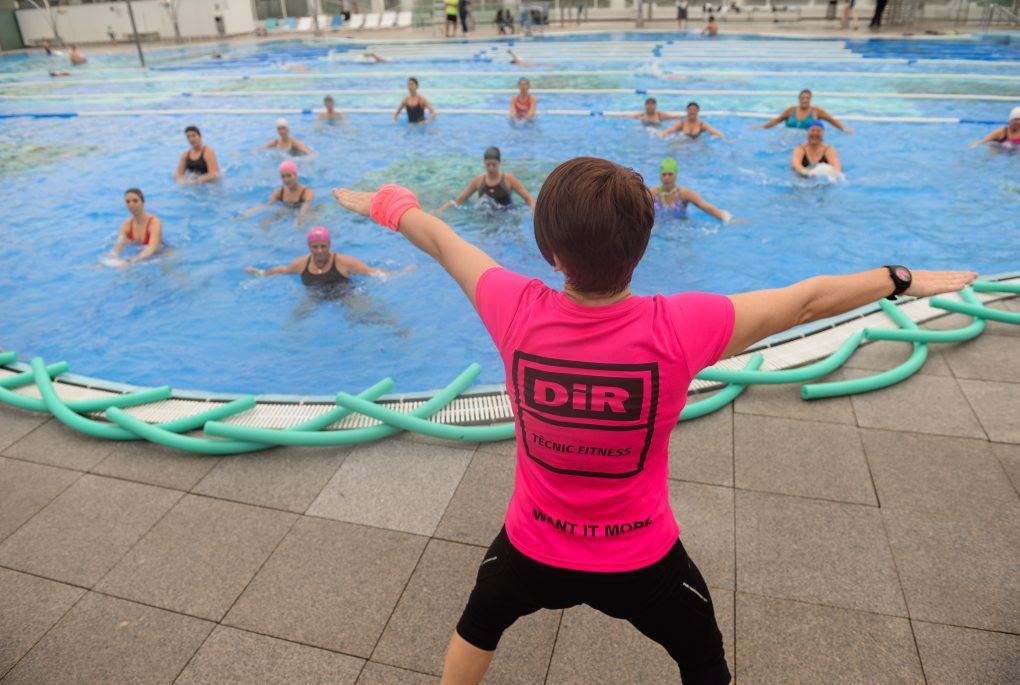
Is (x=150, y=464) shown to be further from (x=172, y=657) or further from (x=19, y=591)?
(x=172, y=657)

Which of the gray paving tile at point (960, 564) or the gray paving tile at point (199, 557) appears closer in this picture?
the gray paving tile at point (960, 564)

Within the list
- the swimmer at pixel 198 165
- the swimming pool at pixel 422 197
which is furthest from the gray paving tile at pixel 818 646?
the swimmer at pixel 198 165

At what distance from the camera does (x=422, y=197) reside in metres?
11.6

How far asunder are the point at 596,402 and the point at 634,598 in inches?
23.5

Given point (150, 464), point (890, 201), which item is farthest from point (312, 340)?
point (890, 201)

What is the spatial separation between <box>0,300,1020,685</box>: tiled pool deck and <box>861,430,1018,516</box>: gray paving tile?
14 mm

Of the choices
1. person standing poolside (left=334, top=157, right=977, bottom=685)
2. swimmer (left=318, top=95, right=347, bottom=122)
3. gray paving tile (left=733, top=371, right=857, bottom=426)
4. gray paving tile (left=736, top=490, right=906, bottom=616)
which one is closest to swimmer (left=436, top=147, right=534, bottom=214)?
gray paving tile (left=733, top=371, right=857, bottom=426)

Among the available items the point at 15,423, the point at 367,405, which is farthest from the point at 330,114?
the point at 367,405

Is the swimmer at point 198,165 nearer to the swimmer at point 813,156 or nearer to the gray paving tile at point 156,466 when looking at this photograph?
the gray paving tile at point 156,466

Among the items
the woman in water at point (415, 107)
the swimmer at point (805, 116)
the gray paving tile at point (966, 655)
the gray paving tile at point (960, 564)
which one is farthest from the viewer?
the woman in water at point (415, 107)

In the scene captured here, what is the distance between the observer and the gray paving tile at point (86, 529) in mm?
3571

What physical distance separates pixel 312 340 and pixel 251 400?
9.38 ft

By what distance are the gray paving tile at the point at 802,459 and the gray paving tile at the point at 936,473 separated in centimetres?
10

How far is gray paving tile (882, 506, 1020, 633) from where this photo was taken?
3.04 metres
